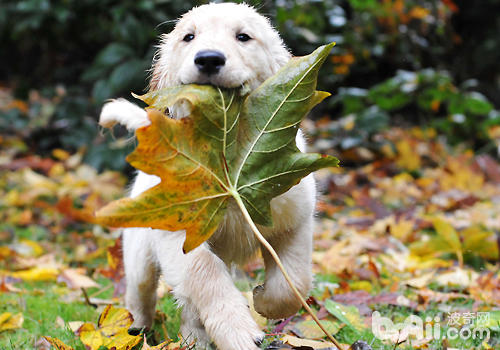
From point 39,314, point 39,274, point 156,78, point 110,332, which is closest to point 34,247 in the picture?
point 39,274

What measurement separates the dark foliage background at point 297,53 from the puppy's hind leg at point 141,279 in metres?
3.26

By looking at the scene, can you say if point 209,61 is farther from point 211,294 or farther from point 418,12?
point 418,12

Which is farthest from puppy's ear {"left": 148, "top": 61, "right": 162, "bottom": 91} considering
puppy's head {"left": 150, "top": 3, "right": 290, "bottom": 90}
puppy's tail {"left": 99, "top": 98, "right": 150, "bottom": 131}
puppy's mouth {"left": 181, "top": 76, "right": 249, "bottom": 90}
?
puppy's mouth {"left": 181, "top": 76, "right": 249, "bottom": 90}

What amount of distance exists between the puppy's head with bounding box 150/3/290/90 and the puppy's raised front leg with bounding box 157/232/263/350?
0.63 metres

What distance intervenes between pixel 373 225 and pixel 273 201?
280 cm

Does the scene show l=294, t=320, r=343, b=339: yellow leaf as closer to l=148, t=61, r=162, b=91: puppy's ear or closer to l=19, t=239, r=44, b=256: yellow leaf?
l=148, t=61, r=162, b=91: puppy's ear

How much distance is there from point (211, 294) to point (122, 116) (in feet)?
3.00

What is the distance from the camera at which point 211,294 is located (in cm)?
186

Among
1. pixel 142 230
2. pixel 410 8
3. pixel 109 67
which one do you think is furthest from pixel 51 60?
pixel 142 230

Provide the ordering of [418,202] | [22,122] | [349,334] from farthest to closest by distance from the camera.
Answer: [22,122], [418,202], [349,334]

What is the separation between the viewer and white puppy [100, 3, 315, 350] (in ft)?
5.91

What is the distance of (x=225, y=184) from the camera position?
5.69 ft

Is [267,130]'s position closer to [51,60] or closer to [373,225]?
[373,225]

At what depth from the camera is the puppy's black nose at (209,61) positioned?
1791 millimetres
